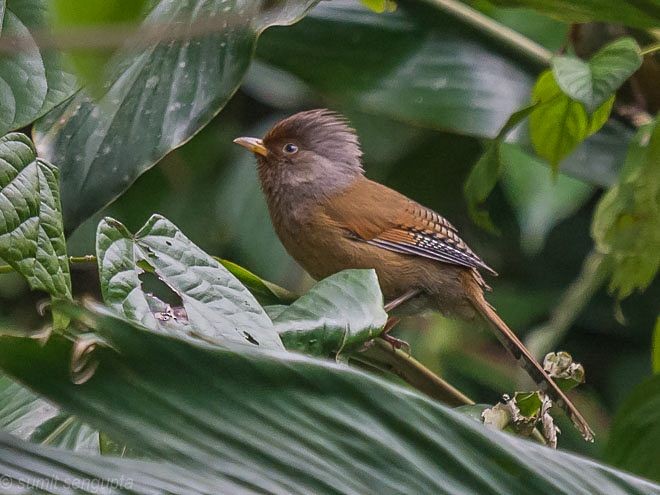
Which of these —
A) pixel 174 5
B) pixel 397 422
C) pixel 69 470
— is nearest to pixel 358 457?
pixel 397 422

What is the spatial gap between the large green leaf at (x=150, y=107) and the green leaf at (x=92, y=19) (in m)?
1.65

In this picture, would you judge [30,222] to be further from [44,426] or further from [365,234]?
[365,234]

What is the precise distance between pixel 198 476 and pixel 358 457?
20 centimetres

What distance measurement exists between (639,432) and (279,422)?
175cm

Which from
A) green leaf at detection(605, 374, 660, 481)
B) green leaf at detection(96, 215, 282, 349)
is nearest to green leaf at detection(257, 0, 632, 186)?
green leaf at detection(605, 374, 660, 481)

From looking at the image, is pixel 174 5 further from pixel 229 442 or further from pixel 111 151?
pixel 229 442

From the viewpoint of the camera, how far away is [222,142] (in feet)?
15.2

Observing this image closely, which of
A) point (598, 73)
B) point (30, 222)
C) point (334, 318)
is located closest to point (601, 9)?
point (598, 73)

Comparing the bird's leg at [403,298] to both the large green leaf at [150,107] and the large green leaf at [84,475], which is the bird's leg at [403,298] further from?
the large green leaf at [84,475]

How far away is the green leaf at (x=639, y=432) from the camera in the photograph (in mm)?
2580

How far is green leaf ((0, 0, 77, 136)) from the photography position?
0.95m

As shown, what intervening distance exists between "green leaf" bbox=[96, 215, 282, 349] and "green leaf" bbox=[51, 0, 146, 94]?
2.88 ft

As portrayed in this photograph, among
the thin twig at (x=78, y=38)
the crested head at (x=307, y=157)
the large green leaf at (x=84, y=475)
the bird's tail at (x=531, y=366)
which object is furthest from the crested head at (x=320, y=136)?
the thin twig at (x=78, y=38)

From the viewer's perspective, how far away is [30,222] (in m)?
1.42
